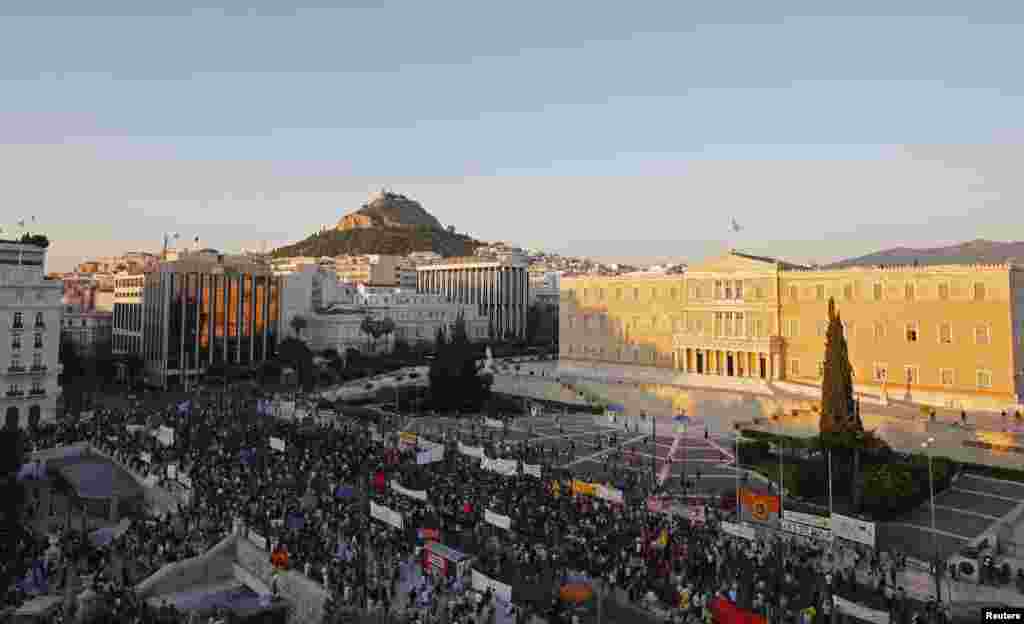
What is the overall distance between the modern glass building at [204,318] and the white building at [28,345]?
1045 inches

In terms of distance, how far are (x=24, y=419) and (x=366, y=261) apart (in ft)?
372

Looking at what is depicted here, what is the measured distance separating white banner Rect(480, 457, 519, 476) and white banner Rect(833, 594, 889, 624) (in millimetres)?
15043

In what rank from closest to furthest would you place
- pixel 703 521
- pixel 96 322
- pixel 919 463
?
pixel 703 521 < pixel 919 463 < pixel 96 322

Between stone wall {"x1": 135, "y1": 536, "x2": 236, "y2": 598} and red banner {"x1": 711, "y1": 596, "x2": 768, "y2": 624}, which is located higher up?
red banner {"x1": 711, "y1": 596, "x2": 768, "y2": 624}

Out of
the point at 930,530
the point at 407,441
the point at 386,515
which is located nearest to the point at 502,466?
the point at 386,515

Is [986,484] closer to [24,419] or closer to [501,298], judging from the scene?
[24,419]

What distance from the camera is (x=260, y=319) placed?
8675 cm

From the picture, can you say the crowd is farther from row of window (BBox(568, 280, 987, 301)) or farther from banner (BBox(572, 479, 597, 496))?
row of window (BBox(568, 280, 987, 301))

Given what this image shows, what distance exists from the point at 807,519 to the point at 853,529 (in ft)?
5.07

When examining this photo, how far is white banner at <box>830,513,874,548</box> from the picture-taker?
21.8m

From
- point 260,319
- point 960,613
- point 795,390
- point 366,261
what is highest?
point 366,261

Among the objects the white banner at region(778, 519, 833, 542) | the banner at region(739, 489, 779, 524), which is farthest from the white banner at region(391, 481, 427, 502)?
the white banner at region(778, 519, 833, 542)

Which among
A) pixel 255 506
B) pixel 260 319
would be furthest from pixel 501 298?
pixel 255 506

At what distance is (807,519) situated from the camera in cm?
2331
